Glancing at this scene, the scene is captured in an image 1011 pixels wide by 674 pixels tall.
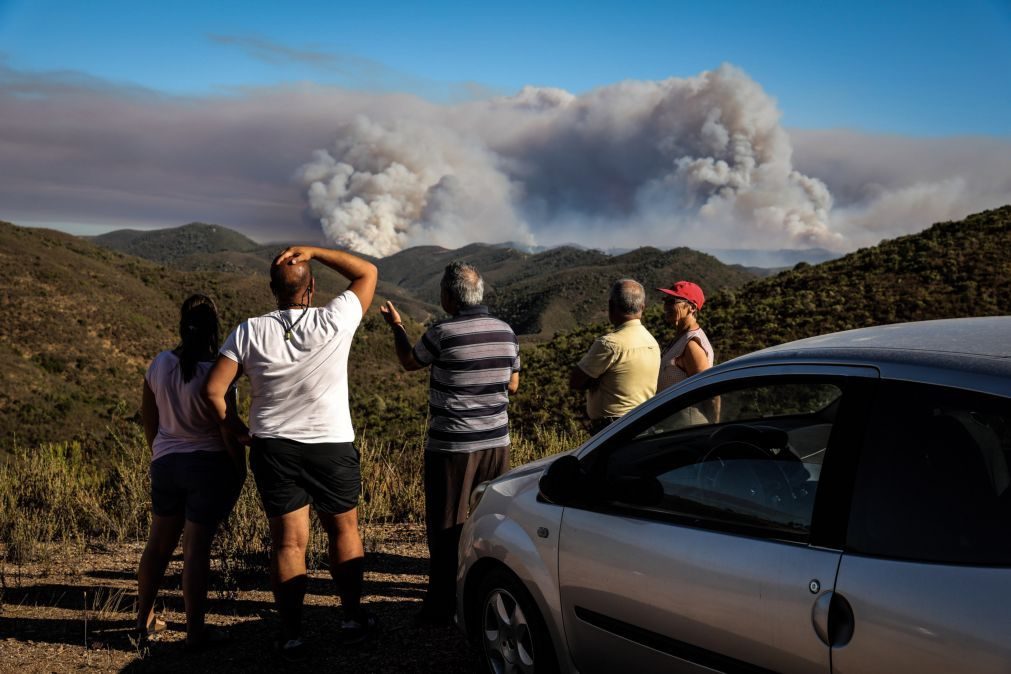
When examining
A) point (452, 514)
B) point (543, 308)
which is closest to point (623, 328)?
point (452, 514)

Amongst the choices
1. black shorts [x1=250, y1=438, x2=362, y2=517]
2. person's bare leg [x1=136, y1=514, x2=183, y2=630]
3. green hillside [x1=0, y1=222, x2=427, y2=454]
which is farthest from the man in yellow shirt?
green hillside [x1=0, y1=222, x2=427, y2=454]

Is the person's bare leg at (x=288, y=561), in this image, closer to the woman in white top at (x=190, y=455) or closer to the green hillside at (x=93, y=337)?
the woman in white top at (x=190, y=455)

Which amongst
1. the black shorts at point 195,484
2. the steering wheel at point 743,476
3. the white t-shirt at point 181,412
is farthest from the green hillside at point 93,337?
the steering wheel at point 743,476

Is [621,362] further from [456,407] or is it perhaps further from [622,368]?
[456,407]

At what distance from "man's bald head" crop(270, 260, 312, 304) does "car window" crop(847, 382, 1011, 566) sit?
2.54 m

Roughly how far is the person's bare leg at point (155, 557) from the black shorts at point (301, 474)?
0.58 m

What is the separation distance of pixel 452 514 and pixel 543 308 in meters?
81.5

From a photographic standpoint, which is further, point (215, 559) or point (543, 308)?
point (543, 308)

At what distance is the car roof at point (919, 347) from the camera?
218 cm

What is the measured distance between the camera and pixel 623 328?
4.75 meters

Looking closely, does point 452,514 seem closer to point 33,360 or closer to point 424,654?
point 424,654

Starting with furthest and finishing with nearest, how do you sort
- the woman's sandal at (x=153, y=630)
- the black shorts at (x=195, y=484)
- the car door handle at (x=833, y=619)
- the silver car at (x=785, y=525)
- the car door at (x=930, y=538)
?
the woman's sandal at (x=153, y=630), the black shorts at (x=195, y=484), the car door handle at (x=833, y=619), the silver car at (x=785, y=525), the car door at (x=930, y=538)

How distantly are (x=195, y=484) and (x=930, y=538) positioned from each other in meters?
3.13

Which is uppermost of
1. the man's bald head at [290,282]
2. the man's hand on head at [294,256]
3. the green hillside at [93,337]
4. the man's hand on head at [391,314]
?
the man's hand on head at [294,256]
